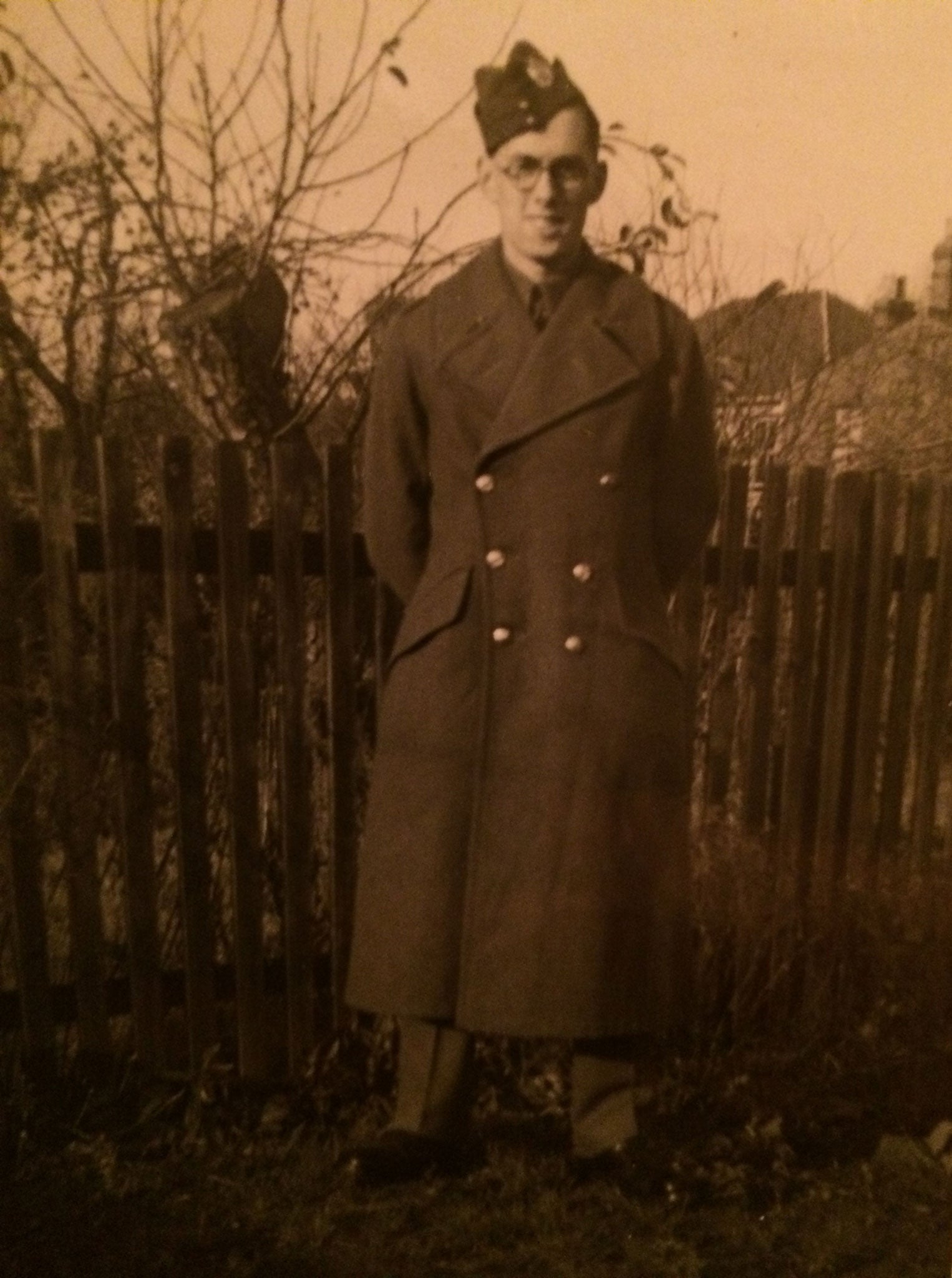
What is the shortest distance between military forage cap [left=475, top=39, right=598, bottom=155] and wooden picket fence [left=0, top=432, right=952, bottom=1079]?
3.07 feet

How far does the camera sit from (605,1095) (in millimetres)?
2607

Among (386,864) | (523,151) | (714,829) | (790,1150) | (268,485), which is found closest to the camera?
(523,151)

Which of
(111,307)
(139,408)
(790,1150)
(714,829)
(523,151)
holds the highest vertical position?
(523,151)

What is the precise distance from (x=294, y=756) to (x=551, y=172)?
1621 mm

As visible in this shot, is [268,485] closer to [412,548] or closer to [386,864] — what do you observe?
[412,548]

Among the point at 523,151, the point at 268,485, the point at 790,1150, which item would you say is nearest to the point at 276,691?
the point at 268,485

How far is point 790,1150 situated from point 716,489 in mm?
1763

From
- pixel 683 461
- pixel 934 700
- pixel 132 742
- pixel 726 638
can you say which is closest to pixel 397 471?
pixel 683 461

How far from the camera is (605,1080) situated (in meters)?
2.60

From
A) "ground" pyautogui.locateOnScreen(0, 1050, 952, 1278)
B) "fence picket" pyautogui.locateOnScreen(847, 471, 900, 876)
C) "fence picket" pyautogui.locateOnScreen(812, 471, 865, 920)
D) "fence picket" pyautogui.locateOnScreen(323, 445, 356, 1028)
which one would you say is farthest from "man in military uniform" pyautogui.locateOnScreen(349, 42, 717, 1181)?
"fence picket" pyautogui.locateOnScreen(847, 471, 900, 876)

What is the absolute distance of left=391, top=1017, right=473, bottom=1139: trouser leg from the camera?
262 cm

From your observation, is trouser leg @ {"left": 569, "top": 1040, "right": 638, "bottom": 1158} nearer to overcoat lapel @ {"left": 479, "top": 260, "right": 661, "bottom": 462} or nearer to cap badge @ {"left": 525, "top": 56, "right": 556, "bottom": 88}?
overcoat lapel @ {"left": 479, "top": 260, "right": 661, "bottom": 462}

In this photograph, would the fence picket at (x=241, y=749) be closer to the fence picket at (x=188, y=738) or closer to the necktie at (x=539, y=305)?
the fence picket at (x=188, y=738)

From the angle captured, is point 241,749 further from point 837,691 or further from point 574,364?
point 837,691
